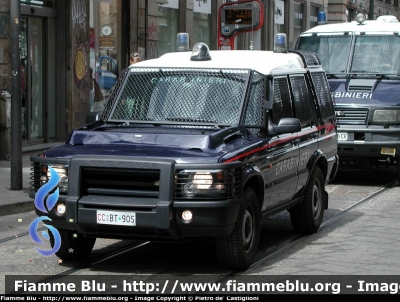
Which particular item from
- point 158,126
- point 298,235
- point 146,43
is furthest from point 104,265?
point 146,43

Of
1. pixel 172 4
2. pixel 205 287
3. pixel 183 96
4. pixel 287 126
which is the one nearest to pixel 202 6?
pixel 172 4

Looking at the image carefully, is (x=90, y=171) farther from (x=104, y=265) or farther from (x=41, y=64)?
(x=41, y=64)

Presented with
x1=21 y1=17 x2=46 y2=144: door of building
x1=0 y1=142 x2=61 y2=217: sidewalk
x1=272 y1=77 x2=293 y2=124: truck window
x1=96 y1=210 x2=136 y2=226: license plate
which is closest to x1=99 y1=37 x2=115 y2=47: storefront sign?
x1=21 y1=17 x2=46 y2=144: door of building

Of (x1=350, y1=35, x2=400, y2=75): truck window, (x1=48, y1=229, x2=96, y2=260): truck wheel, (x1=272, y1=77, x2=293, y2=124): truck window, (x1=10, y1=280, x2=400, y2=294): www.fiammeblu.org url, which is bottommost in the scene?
(x1=10, y1=280, x2=400, y2=294): www.fiammeblu.org url

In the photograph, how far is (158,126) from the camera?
8461 millimetres

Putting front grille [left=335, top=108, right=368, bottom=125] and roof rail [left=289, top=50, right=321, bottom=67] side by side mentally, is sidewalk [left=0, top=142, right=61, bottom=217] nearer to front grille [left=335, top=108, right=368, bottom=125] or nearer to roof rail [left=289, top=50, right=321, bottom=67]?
roof rail [left=289, top=50, right=321, bottom=67]

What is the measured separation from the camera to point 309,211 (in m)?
9.71

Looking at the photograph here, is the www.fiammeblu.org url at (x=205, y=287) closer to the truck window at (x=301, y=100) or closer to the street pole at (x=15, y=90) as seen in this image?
the truck window at (x=301, y=100)

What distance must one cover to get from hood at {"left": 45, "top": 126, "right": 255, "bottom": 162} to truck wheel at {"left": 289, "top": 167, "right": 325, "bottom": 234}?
1686 mm

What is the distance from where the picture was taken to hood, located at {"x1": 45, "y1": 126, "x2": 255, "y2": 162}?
748 centimetres

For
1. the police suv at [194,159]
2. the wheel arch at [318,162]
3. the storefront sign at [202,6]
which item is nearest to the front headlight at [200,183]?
the police suv at [194,159]

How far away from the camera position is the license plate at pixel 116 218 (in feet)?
23.9

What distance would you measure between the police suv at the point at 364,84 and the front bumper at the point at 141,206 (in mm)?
6986

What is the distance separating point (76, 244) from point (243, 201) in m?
1.61
